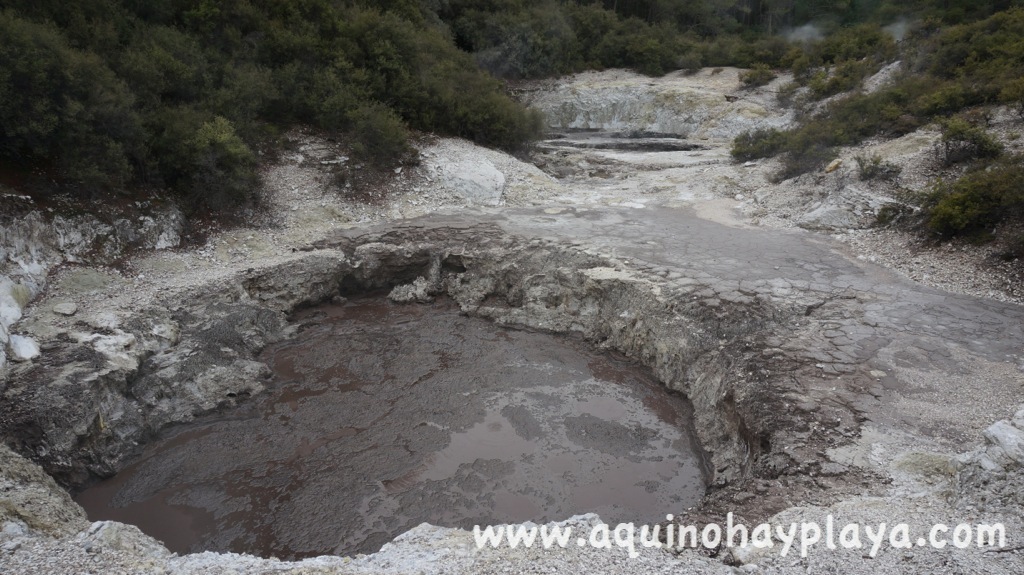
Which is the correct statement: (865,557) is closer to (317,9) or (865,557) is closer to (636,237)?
(636,237)

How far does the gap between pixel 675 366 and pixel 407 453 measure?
13.6ft

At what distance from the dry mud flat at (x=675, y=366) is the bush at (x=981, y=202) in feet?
5.72

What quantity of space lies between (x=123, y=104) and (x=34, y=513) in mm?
8207

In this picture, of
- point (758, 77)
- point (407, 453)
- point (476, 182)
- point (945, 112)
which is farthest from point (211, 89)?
point (758, 77)

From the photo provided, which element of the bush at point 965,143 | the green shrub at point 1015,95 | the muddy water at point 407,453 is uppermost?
the green shrub at point 1015,95

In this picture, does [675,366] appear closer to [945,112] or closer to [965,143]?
[965,143]

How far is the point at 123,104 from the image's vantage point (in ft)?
34.9

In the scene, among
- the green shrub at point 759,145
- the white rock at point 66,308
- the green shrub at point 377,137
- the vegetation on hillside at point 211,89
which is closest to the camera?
the white rock at point 66,308

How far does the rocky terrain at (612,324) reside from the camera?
4766 millimetres

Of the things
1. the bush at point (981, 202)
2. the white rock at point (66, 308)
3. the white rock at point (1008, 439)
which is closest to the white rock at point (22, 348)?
the white rock at point (66, 308)

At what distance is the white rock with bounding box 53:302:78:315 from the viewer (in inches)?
324

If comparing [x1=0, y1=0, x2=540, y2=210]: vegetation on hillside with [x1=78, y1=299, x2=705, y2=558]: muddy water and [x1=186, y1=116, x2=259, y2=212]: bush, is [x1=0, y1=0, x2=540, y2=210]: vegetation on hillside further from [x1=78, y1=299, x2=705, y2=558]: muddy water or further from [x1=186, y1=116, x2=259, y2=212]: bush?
[x1=78, y1=299, x2=705, y2=558]: muddy water

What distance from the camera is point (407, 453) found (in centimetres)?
746

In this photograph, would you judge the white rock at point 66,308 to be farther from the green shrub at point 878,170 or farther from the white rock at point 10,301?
the green shrub at point 878,170
